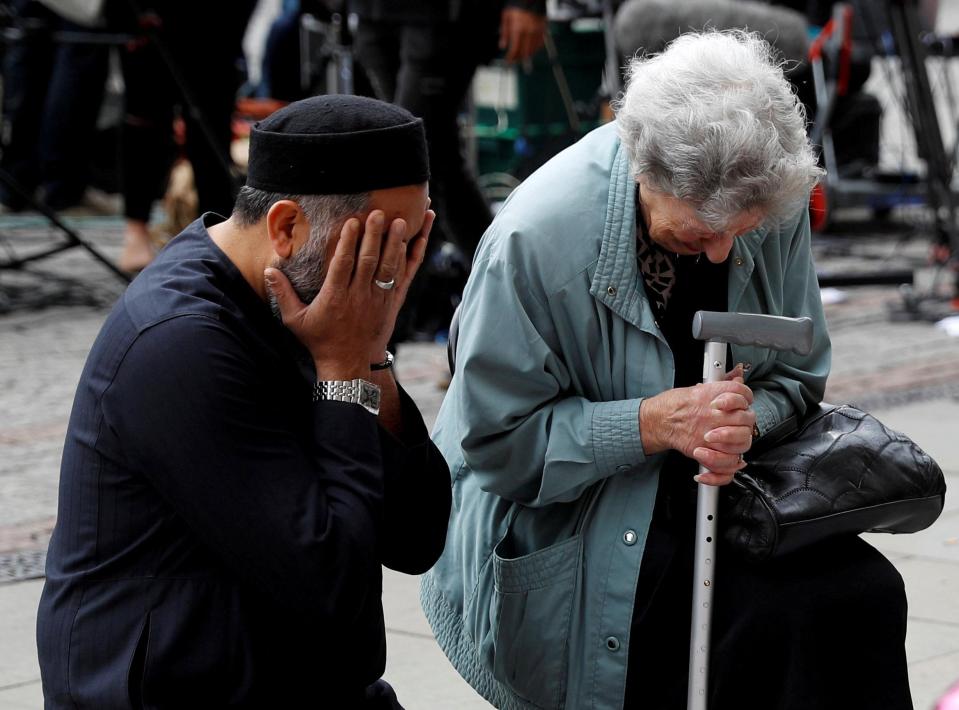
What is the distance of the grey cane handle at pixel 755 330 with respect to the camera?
234 centimetres

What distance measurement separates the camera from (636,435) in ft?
8.08

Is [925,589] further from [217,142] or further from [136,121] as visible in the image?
[136,121]

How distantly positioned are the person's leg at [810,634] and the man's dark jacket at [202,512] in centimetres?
64

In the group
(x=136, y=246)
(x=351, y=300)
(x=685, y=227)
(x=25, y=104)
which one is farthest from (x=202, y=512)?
(x=25, y=104)

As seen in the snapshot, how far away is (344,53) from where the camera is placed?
19.2ft

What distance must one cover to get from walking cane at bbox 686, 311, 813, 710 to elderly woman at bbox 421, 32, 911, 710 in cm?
5

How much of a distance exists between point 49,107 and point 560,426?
6103 mm

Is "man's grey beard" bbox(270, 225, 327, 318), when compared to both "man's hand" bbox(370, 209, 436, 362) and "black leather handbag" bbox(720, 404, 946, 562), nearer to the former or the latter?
"man's hand" bbox(370, 209, 436, 362)

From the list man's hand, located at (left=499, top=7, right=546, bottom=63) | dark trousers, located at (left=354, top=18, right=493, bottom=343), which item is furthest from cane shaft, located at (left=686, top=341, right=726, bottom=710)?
man's hand, located at (left=499, top=7, right=546, bottom=63)

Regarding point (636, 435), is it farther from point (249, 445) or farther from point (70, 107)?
point (70, 107)

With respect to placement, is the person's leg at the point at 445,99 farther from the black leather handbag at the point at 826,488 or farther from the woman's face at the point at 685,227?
the black leather handbag at the point at 826,488

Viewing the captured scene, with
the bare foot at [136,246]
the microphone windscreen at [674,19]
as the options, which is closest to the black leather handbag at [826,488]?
the microphone windscreen at [674,19]

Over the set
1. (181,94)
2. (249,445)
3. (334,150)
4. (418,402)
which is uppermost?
(334,150)

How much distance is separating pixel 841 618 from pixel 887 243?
7755 millimetres
